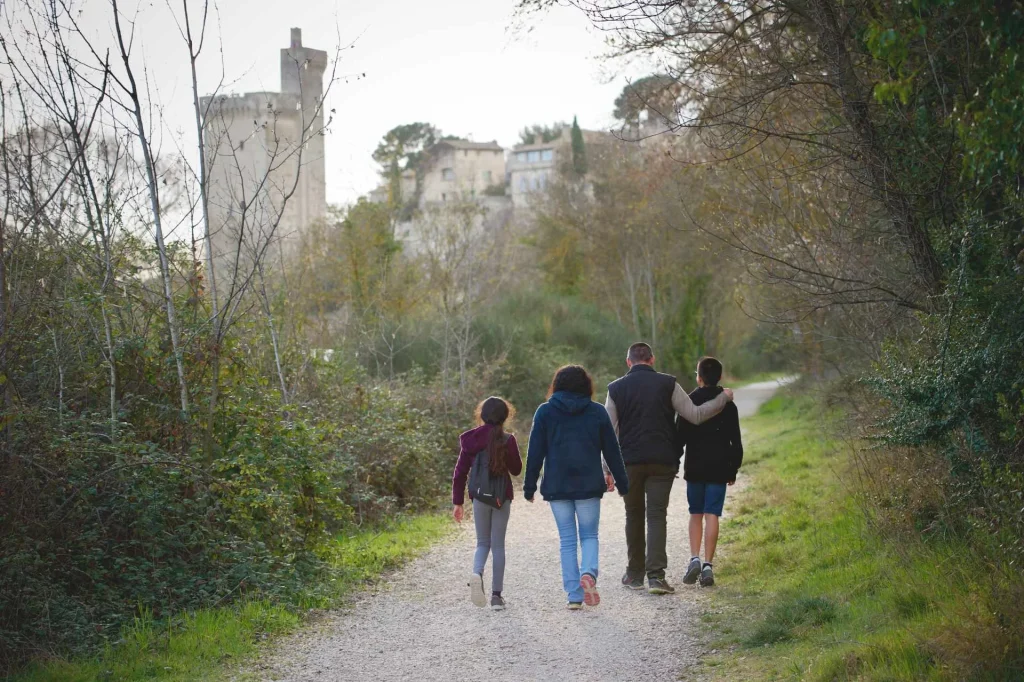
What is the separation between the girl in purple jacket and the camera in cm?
882

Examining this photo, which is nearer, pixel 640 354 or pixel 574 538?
pixel 574 538

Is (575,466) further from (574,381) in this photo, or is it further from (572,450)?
(574,381)

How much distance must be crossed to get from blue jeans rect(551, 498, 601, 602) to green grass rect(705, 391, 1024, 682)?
111 cm

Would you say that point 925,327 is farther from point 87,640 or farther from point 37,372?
point 37,372

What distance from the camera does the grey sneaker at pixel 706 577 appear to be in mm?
9223

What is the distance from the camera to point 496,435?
8.91 m

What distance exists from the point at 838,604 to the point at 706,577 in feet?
6.04

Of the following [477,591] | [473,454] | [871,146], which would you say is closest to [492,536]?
[477,591]

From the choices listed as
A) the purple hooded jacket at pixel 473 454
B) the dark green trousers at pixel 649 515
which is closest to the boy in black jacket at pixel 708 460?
the dark green trousers at pixel 649 515

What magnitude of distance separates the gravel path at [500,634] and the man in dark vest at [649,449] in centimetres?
31

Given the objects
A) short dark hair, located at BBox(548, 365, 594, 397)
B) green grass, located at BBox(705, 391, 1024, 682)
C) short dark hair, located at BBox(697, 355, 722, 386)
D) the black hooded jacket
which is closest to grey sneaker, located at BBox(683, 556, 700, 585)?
green grass, located at BBox(705, 391, 1024, 682)

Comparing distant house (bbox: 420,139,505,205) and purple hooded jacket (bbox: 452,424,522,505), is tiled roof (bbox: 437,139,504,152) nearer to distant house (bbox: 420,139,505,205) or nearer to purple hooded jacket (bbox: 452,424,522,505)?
distant house (bbox: 420,139,505,205)

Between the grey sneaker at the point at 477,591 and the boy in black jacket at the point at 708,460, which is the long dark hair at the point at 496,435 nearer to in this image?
the grey sneaker at the point at 477,591

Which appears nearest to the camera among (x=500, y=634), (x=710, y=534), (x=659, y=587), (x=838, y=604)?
(x=838, y=604)
